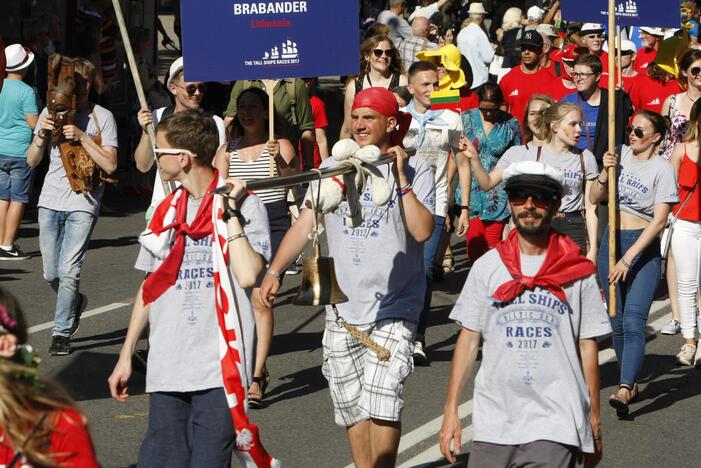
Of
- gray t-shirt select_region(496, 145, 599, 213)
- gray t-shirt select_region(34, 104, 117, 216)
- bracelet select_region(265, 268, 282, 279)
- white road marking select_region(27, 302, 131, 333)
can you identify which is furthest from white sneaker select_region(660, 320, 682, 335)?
bracelet select_region(265, 268, 282, 279)

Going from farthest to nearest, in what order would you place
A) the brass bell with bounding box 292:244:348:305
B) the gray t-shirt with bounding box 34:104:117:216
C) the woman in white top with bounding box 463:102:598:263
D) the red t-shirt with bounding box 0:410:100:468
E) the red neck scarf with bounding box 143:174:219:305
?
the gray t-shirt with bounding box 34:104:117:216 < the woman in white top with bounding box 463:102:598:263 < the brass bell with bounding box 292:244:348:305 < the red neck scarf with bounding box 143:174:219:305 < the red t-shirt with bounding box 0:410:100:468

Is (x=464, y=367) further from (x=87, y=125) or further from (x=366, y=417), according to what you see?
(x=87, y=125)

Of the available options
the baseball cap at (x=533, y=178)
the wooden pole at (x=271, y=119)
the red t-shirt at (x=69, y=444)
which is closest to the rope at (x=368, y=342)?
the baseball cap at (x=533, y=178)

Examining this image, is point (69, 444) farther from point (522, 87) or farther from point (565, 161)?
point (522, 87)

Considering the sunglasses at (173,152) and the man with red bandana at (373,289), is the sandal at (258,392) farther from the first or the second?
the sunglasses at (173,152)

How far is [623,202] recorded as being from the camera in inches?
Result: 353

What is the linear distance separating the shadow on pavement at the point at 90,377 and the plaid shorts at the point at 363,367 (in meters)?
2.40

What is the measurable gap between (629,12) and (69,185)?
15.1 feet

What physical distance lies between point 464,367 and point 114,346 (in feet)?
15.9

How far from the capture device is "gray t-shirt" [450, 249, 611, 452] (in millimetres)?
5488

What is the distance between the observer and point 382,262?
676cm

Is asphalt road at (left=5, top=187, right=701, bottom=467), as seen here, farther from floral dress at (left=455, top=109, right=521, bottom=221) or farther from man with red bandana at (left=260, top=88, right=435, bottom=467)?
floral dress at (left=455, top=109, right=521, bottom=221)

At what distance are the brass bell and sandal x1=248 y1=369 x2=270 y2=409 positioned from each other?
260 cm

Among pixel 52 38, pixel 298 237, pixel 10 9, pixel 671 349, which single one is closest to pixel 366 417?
pixel 298 237
